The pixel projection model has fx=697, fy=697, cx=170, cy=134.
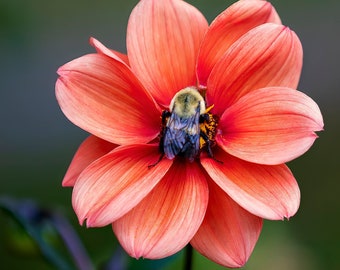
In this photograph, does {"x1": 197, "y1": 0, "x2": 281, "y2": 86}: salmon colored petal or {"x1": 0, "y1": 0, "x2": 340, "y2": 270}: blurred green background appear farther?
{"x1": 0, "y1": 0, "x2": 340, "y2": 270}: blurred green background

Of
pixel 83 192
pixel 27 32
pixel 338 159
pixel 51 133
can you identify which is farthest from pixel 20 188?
pixel 83 192

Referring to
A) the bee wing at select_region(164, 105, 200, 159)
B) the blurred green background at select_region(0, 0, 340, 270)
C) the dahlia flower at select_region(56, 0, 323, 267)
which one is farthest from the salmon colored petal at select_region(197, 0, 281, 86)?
the blurred green background at select_region(0, 0, 340, 270)

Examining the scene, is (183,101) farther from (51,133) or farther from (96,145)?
(51,133)

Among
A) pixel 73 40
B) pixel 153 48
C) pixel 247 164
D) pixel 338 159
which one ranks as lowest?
pixel 338 159

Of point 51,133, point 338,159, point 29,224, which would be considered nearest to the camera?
point 29,224

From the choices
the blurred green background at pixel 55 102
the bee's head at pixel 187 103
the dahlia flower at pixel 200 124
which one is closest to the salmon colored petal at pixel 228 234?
the dahlia flower at pixel 200 124

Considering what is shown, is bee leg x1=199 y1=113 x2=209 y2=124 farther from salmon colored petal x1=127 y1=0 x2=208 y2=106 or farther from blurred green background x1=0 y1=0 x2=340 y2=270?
blurred green background x1=0 y1=0 x2=340 y2=270
